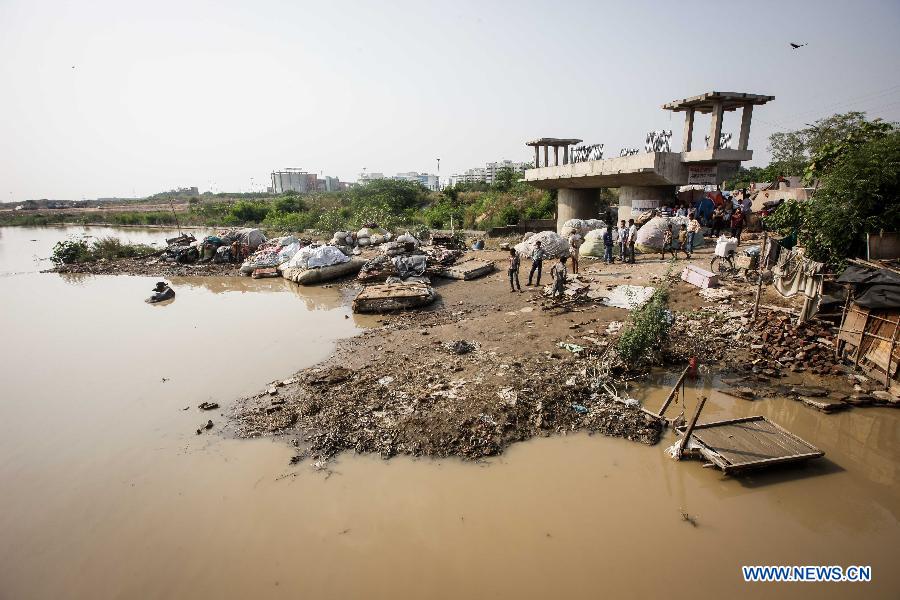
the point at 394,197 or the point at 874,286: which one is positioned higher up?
the point at 394,197

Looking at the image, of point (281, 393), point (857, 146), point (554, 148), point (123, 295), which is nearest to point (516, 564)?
point (281, 393)

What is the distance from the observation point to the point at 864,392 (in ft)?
17.9

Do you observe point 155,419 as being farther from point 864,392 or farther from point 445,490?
point 864,392

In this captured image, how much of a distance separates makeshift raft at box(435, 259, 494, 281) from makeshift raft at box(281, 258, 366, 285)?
11.7 feet

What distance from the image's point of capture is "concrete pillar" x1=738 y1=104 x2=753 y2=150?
12883 mm

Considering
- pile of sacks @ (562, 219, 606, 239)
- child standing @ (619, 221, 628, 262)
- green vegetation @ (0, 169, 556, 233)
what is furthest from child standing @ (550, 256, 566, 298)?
green vegetation @ (0, 169, 556, 233)

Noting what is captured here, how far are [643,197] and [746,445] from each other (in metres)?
12.8

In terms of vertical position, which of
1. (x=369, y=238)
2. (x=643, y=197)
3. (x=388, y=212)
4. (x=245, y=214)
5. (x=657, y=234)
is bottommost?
(x=369, y=238)

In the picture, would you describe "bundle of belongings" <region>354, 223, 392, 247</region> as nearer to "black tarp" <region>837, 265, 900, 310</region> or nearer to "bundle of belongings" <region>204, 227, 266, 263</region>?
"bundle of belongings" <region>204, 227, 266, 263</region>

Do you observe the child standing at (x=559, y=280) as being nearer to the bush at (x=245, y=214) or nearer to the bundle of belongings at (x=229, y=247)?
the bundle of belongings at (x=229, y=247)

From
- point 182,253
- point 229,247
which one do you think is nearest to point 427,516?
point 229,247

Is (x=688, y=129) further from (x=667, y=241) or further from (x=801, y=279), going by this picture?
(x=801, y=279)

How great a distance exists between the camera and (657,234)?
503 inches

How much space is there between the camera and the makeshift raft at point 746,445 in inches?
161
